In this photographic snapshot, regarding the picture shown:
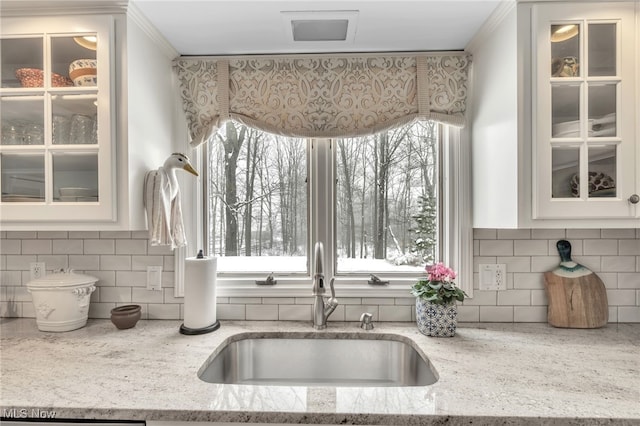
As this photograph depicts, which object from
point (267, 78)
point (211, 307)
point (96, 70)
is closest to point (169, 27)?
point (96, 70)

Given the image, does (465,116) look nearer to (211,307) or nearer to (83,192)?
(211,307)

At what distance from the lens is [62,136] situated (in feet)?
4.12

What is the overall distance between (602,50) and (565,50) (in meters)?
0.13

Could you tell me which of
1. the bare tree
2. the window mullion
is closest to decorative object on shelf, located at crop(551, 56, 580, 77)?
the window mullion

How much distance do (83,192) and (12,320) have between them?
33.0 inches

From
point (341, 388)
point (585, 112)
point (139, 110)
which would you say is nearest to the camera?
point (341, 388)

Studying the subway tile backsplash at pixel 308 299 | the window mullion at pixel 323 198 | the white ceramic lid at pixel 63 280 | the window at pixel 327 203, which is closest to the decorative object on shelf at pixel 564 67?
the window at pixel 327 203

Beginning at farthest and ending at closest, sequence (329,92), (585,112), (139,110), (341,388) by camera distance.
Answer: (329,92) → (139,110) → (585,112) → (341,388)

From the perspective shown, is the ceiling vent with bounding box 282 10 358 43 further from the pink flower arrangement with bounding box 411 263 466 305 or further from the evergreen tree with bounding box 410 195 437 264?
the pink flower arrangement with bounding box 411 263 466 305

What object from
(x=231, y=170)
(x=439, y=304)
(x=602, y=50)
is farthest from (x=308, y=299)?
(x=602, y=50)

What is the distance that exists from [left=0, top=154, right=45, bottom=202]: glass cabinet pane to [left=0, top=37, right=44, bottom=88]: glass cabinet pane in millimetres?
279

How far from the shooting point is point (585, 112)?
3.88ft

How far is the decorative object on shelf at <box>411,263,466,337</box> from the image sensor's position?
1.36 metres

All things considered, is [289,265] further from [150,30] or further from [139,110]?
[150,30]
